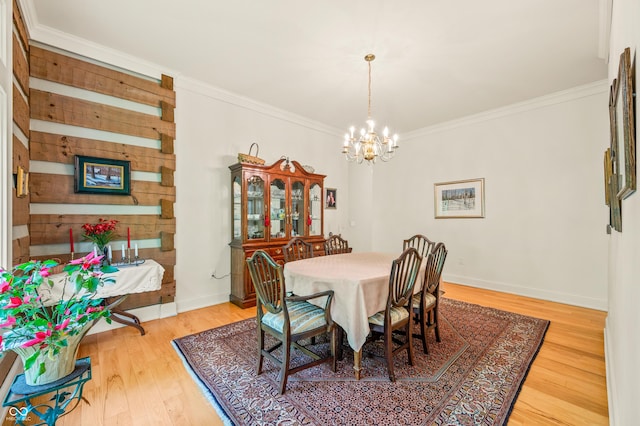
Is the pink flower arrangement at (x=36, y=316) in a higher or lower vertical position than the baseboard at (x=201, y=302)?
higher

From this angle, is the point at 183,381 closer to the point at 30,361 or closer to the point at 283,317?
the point at 283,317

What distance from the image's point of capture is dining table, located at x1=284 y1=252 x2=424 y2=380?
204 cm

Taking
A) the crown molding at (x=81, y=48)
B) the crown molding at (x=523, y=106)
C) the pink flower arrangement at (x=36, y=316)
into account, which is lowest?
the pink flower arrangement at (x=36, y=316)

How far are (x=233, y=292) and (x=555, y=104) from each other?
17.1 ft

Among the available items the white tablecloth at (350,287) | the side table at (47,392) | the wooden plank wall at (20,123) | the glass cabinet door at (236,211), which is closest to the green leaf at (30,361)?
the side table at (47,392)

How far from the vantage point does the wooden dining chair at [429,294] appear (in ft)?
7.97

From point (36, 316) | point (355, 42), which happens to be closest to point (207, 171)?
point (355, 42)

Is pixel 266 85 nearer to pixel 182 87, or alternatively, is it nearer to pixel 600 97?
pixel 182 87

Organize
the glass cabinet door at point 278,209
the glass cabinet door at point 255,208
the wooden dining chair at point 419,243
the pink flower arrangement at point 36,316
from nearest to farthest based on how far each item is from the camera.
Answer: the pink flower arrangement at point 36,316
the wooden dining chair at point 419,243
the glass cabinet door at point 255,208
the glass cabinet door at point 278,209

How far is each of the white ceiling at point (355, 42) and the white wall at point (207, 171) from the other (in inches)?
11.7

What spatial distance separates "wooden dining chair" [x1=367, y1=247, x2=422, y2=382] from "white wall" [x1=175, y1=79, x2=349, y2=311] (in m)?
2.52

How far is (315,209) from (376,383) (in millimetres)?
3154

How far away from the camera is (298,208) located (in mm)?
4559

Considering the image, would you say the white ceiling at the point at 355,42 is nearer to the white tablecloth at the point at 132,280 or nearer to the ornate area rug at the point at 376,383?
the white tablecloth at the point at 132,280
